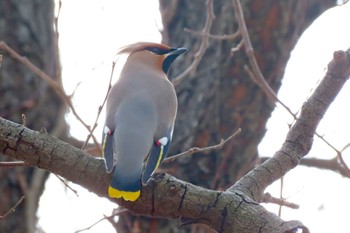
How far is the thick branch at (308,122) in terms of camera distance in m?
2.60

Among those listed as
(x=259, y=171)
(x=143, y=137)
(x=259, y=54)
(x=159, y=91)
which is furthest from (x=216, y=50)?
(x=259, y=171)

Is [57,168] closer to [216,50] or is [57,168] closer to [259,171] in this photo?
[259,171]

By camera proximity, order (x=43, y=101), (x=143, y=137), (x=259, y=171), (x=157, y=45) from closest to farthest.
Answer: (x=259, y=171) → (x=143, y=137) → (x=157, y=45) → (x=43, y=101)

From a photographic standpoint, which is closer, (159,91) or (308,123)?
(308,123)

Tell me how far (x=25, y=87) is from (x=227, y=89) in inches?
44.1

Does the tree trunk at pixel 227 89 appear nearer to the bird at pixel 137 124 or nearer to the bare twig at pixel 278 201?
the bird at pixel 137 124

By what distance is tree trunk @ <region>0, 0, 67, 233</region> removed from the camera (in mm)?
3943

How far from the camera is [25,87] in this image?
4.22 m

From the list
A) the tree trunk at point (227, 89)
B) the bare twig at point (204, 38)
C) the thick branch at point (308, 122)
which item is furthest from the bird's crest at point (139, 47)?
the thick branch at point (308, 122)

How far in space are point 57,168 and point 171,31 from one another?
8.54 feet

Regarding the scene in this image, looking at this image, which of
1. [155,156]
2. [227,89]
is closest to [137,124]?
[155,156]

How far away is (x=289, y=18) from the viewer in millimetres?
4750

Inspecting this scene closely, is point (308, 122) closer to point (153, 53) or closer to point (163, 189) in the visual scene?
point (163, 189)

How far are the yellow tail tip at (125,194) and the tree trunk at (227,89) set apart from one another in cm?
191
